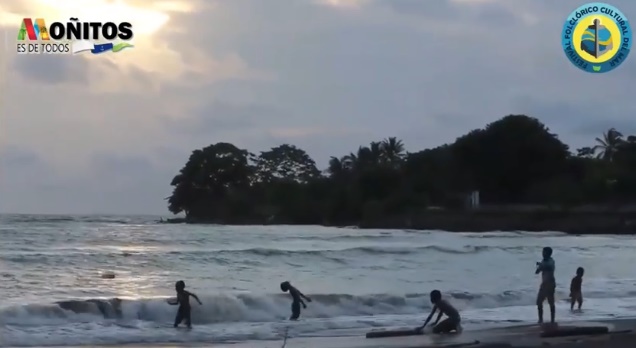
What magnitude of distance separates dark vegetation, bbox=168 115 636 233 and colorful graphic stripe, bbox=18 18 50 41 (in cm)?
957

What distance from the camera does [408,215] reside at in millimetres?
24438

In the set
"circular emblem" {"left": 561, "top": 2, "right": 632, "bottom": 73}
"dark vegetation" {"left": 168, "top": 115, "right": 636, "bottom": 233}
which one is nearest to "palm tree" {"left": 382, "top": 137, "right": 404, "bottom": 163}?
"dark vegetation" {"left": 168, "top": 115, "right": 636, "bottom": 233}


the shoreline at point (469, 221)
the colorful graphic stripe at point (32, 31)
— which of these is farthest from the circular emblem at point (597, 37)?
the shoreline at point (469, 221)

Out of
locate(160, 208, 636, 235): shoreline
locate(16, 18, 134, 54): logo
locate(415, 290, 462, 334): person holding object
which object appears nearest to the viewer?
locate(16, 18, 134, 54): logo

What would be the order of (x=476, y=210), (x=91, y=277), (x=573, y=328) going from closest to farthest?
1. (x=573, y=328)
2. (x=476, y=210)
3. (x=91, y=277)

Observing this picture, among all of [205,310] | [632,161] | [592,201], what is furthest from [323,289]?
[632,161]

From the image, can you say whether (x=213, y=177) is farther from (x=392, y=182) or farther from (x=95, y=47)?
(x=95, y=47)

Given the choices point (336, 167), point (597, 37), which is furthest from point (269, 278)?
point (597, 37)

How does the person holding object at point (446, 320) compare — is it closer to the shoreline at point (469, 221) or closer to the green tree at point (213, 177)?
the green tree at point (213, 177)

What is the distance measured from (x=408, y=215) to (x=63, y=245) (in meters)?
19.1

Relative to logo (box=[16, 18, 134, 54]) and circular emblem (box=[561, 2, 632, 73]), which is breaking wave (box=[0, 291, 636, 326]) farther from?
circular emblem (box=[561, 2, 632, 73])

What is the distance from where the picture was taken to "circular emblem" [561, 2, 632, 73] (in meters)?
14.4

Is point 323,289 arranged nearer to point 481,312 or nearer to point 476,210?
point 476,210

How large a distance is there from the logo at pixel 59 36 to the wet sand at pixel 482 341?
4.53 meters
